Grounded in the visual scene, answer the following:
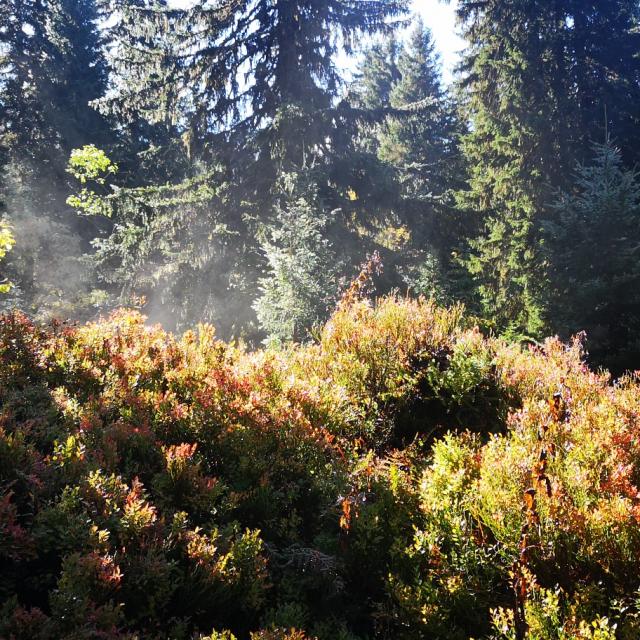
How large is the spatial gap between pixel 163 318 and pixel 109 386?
11836mm

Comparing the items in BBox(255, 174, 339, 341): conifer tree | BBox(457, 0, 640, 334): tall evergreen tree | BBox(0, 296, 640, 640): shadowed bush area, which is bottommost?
BBox(0, 296, 640, 640): shadowed bush area

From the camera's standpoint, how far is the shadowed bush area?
220 cm

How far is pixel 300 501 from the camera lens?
11.0 ft

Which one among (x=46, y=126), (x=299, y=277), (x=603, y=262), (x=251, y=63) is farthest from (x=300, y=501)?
(x=46, y=126)

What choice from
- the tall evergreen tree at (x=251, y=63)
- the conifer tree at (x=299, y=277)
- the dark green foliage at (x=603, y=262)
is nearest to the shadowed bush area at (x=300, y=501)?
the conifer tree at (x=299, y=277)

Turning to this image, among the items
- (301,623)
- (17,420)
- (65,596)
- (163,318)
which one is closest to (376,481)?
(301,623)

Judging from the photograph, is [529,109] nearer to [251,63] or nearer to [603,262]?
[603,262]

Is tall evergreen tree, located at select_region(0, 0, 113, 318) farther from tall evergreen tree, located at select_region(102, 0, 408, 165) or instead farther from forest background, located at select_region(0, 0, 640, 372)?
tall evergreen tree, located at select_region(102, 0, 408, 165)

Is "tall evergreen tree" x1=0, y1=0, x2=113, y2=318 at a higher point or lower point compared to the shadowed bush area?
higher

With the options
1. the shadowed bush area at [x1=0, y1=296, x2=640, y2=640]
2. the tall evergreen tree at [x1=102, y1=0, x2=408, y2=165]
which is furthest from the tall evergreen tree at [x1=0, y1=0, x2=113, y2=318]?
the shadowed bush area at [x1=0, y1=296, x2=640, y2=640]

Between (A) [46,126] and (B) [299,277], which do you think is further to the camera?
(A) [46,126]

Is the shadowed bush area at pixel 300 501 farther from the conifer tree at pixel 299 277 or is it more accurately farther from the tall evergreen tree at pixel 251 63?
the tall evergreen tree at pixel 251 63

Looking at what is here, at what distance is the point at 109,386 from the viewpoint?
393cm

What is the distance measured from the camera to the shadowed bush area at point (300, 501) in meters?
2.20
